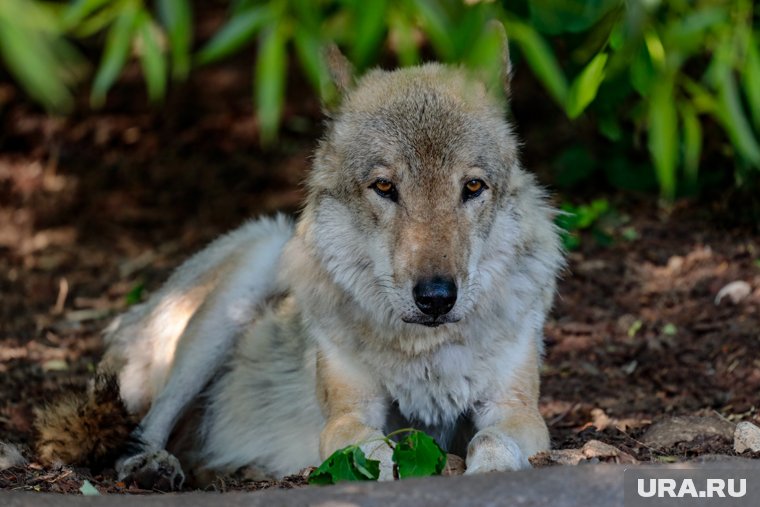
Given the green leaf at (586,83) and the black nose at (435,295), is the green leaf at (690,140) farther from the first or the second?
the black nose at (435,295)

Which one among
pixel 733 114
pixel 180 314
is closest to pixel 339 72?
pixel 180 314

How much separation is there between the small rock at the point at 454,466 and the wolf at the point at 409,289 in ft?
0.29

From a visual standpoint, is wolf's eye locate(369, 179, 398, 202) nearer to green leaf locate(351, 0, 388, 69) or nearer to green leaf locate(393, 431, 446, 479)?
green leaf locate(393, 431, 446, 479)

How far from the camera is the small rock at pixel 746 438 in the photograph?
Result: 4.45m

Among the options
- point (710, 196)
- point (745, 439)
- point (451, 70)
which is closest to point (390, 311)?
point (451, 70)

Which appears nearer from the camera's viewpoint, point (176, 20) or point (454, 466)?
Result: point (176, 20)

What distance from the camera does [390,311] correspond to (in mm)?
4734

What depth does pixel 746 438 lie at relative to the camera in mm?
4496

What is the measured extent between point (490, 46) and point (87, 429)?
3210 millimetres

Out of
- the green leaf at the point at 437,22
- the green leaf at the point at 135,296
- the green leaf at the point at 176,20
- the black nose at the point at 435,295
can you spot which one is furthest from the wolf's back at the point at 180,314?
the green leaf at the point at 437,22

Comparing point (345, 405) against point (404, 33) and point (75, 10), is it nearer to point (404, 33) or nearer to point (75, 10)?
point (404, 33)

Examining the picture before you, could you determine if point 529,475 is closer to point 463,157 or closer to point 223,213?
point 463,157

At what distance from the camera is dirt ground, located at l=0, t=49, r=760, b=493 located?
6086 mm

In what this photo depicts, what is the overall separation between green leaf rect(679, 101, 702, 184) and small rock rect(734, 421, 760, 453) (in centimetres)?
138
